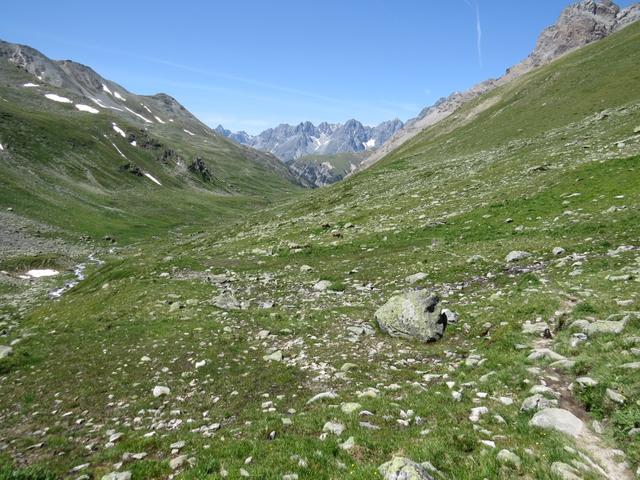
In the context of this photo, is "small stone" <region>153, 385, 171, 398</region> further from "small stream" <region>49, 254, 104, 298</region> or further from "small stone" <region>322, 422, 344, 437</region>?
"small stream" <region>49, 254, 104, 298</region>

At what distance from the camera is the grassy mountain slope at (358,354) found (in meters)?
9.46

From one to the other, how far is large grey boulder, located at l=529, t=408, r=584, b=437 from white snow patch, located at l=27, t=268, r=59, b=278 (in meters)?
62.3

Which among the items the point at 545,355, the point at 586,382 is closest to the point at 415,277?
the point at 545,355

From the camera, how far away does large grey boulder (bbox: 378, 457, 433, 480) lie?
7758mm

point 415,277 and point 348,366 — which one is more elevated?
point 415,277

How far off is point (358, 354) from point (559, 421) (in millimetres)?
7812

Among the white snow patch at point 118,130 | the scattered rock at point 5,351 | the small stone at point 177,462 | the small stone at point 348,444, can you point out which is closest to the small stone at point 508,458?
the small stone at point 348,444

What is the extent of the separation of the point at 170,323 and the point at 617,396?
19.8 m

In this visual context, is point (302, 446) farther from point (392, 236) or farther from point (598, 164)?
point (598, 164)

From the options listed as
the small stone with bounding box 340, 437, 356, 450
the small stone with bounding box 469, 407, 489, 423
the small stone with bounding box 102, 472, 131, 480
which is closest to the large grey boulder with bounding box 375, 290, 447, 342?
the small stone with bounding box 469, 407, 489, 423

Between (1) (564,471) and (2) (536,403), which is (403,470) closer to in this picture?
(1) (564,471)

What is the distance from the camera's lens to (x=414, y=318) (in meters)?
17.5

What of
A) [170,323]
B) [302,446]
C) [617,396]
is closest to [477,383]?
[617,396]

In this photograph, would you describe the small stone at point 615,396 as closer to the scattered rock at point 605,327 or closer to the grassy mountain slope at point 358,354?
the grassy mountain slope at point 358,354
